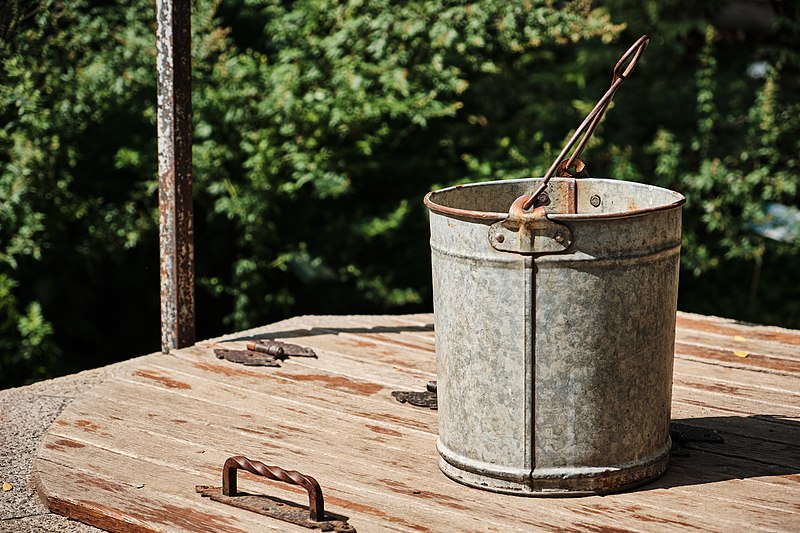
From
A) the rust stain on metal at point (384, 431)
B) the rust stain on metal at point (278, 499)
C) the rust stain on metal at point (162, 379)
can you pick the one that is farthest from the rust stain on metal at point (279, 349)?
the rust stain on metal at point (278, 499)

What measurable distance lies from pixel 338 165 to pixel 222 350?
2179 millimetres

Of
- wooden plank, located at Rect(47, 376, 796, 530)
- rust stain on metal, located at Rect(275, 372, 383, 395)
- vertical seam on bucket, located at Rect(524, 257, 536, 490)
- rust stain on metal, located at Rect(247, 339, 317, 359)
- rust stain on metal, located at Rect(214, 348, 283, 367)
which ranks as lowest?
wooden plank, located at Rect(47, 376, 796, 530)

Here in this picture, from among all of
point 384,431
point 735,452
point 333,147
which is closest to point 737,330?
point 735,452

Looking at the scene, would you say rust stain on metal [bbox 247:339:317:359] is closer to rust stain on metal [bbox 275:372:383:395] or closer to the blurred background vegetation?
rust stain on metal [bbox 275:372:383:395]

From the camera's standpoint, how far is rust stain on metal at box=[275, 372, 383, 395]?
3.43 metres

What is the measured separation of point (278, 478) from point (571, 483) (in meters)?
0.70

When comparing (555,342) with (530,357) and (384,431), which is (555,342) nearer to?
(530,357)

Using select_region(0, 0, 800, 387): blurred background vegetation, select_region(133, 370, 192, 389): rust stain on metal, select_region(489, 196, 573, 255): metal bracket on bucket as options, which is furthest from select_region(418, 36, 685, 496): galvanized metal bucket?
select_region(0, 0, 800, 387): blurred background vegetation

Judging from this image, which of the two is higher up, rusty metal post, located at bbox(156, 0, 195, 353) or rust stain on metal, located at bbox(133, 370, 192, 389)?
rusty metal post, located at bbox(156, 0, 195, 353)

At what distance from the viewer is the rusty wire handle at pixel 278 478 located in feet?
7.94

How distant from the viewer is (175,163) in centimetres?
371

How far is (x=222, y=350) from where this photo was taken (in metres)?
3.79

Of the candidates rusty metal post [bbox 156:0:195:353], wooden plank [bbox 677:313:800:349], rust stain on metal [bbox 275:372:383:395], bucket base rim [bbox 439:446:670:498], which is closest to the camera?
bucket base rim [bbox 439:446:670:498]

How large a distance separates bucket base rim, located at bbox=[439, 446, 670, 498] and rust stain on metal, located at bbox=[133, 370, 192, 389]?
119 centimetres
